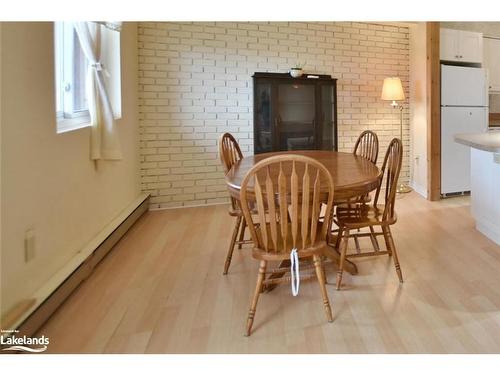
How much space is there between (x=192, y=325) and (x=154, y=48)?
3.30 metres

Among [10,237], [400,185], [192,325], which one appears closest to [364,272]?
[192,325]

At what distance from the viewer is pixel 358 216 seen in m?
2.49

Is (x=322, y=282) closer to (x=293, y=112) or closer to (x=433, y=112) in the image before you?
(x=293, y=112)

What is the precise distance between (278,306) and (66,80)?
84.2 inches

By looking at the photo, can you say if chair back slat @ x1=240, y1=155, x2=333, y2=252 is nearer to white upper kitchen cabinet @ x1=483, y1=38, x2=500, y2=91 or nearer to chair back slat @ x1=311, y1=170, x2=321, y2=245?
chair back slat @ x1=311, y1=170, x2=321, y2=245

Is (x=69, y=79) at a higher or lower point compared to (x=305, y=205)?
higher

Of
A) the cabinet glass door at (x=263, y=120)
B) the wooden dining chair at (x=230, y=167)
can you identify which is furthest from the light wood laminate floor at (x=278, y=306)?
the cabinet glass door at (x=263, y=120)

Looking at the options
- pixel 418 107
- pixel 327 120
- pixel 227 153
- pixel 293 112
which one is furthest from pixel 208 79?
pixel 418 107

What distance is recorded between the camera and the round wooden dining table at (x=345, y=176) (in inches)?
77.3

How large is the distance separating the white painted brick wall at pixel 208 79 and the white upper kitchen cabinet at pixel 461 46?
880 millimetres

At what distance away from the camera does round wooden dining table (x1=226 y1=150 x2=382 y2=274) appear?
6.44ft

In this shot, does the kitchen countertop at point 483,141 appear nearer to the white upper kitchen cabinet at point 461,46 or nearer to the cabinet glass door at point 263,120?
the white upper kitchen cabinet at point 461,46

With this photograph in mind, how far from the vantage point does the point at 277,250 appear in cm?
190
